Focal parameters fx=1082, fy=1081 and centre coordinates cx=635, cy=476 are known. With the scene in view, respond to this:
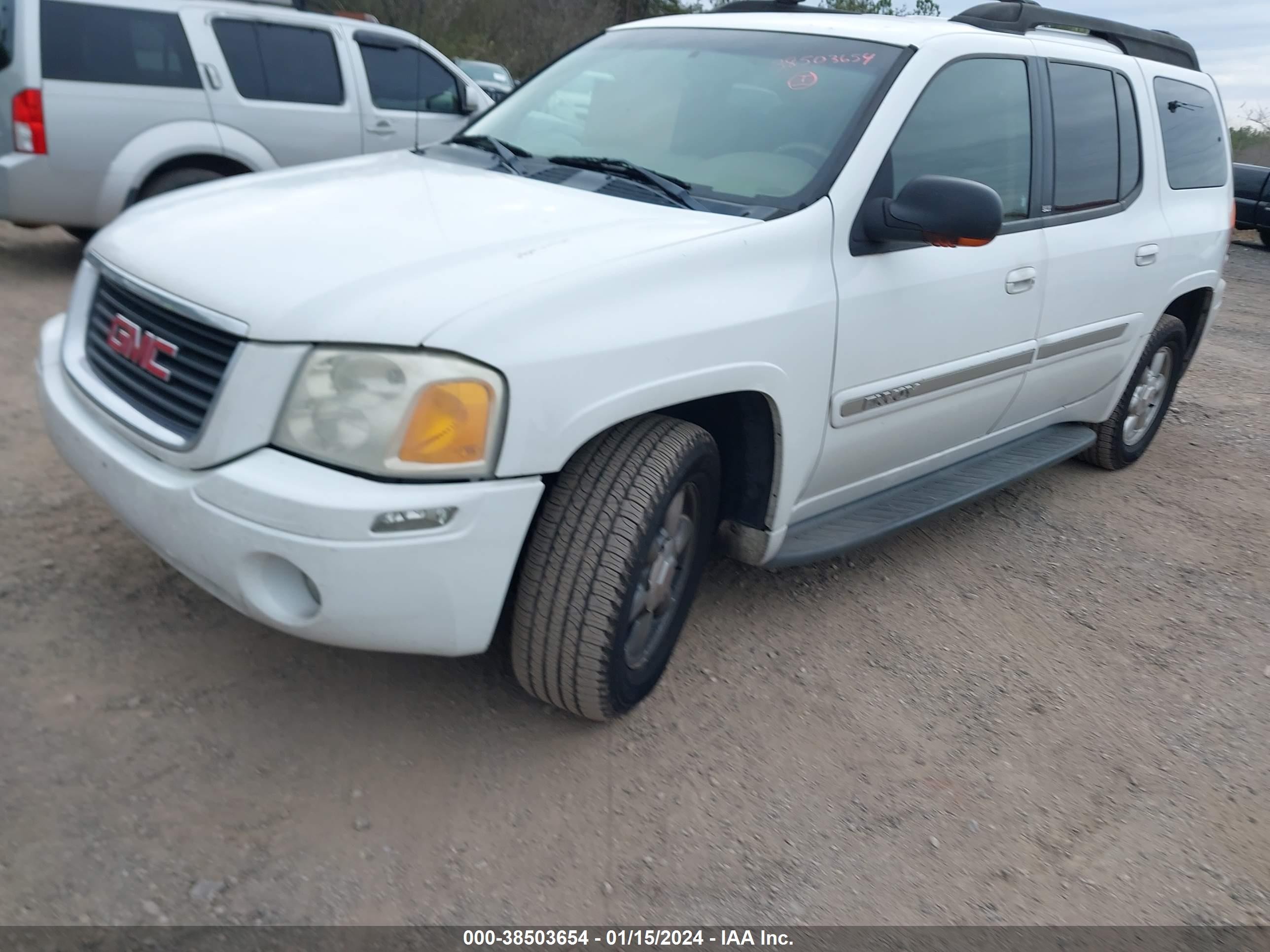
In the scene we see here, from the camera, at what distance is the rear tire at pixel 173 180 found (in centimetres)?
660

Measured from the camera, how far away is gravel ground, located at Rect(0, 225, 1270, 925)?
7.41 feet

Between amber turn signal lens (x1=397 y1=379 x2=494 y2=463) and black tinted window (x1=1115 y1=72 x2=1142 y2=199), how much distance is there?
126 inches

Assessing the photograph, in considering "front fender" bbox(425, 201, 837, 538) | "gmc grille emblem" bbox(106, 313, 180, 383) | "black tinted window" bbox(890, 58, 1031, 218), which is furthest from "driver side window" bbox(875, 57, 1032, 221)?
"gmc grille emblem" bbox(106, 313, 180, 383)

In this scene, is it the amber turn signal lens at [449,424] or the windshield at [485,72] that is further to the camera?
the windshield at [485,72]

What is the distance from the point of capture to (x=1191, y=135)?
4902 millimetres

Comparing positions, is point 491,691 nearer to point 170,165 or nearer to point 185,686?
point 185,686

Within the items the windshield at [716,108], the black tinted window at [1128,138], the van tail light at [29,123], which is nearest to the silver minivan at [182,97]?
the van tail light at [29,123]

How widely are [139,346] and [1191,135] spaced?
456cm

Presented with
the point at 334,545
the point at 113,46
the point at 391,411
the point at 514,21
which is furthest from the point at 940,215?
the point at 514,21

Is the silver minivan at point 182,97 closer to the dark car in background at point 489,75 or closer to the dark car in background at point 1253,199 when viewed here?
the dark car in background at point 489,75

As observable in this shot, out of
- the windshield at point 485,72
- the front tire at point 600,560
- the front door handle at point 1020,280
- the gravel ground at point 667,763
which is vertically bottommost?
the windshield at point 485,72

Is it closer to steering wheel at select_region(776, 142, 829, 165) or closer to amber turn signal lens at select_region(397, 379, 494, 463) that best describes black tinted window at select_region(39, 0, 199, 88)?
steering wheel at select_region(776, 142, 829, 165)

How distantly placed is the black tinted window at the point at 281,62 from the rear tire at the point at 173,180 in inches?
23.3

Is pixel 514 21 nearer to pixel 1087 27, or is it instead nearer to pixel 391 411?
pixel 1087 27
